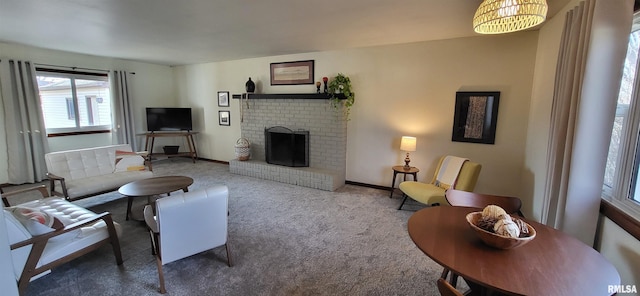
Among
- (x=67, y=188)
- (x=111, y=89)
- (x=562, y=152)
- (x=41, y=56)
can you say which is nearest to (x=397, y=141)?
(x=562, y=152)

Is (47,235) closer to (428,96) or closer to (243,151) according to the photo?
(243,151)

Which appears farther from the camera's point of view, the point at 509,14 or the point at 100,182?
the point at 100,182

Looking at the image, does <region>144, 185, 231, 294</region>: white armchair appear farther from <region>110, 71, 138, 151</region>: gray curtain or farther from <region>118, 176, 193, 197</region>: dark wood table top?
<region>110, 71, 138, 151</region>: gray curtain

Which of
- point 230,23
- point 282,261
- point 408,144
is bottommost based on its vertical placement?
point 282,261

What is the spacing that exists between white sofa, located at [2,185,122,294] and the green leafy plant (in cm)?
330

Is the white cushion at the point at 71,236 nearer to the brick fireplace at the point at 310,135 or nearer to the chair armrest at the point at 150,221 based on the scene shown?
the chair armrest at the point at 150,221

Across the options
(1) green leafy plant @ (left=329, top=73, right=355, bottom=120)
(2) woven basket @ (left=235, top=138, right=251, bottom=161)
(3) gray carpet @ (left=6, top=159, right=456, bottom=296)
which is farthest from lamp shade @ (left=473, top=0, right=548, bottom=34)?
(2) woven basket @ (left=235, top=138, right=251, bottom=161)

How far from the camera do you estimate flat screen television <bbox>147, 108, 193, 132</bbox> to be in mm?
6039

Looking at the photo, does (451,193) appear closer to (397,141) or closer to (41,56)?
(397,141)

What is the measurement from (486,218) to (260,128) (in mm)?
4573

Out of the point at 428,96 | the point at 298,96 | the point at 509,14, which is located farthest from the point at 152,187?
the point at 428,96

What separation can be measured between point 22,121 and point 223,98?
323 cm

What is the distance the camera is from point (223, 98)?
601 cm

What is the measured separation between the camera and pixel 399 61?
399 centimetres
